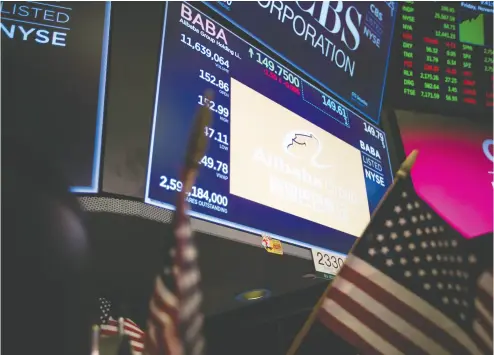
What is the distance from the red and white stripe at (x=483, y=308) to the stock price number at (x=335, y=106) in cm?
236

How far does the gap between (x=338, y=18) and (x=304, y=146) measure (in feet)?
4.15

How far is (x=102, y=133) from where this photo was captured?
A: 2248 mm

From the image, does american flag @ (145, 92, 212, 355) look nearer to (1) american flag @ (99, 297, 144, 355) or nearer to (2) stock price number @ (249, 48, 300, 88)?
(1) american flag @ (99, 297, 144, 355)

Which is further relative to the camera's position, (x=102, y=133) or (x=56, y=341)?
(x=102, y=133)

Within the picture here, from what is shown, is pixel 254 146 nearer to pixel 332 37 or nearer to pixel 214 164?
pixel 214 164

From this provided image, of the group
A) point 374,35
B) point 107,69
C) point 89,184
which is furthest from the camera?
point 374,35

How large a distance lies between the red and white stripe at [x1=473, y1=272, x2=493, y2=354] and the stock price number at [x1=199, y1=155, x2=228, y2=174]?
1.49 metres

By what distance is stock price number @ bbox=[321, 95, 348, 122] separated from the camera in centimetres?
353

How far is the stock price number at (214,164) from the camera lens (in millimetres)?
2521

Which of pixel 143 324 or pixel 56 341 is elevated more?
pixel 56 341

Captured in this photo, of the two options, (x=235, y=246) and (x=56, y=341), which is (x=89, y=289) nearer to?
(x=56, y=341)

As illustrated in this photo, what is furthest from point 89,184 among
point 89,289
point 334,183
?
point 334,183

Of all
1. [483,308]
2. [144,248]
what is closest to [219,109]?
[144,248]

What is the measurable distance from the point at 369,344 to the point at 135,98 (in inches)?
59.8
